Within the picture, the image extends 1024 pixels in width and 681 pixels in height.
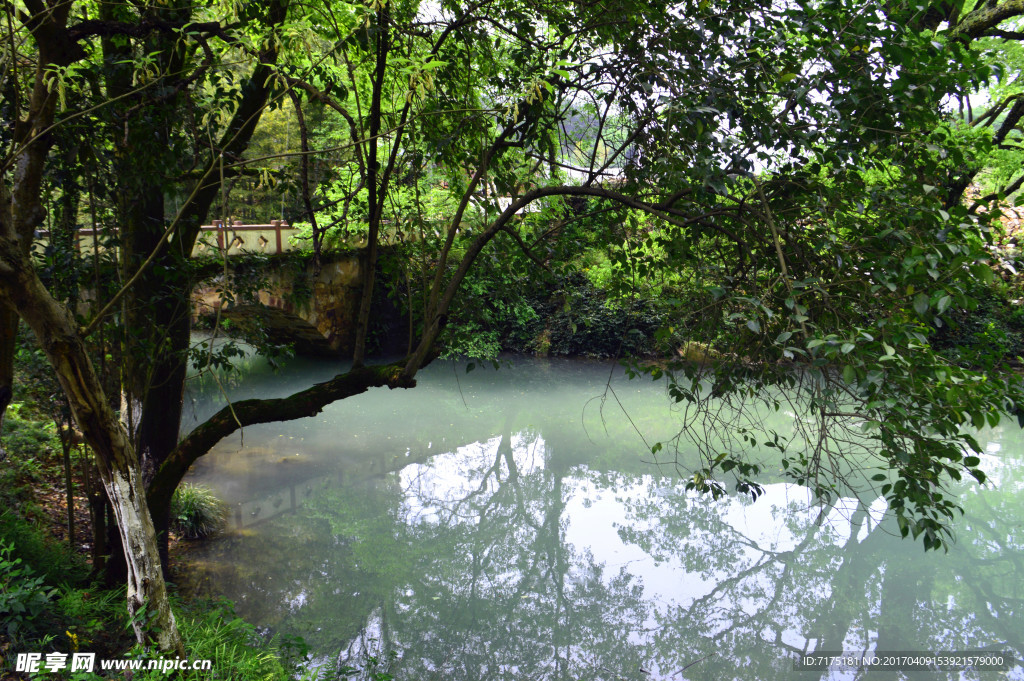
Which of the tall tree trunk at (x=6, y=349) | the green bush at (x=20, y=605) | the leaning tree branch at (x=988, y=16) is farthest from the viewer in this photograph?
the leaning tree branch at (x=988, y=16)

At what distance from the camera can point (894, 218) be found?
2.28 meters

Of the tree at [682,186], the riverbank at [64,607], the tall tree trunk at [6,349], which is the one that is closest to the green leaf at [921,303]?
the tree at [682,186]

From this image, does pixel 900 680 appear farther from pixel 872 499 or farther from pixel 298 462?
pixel 298 462

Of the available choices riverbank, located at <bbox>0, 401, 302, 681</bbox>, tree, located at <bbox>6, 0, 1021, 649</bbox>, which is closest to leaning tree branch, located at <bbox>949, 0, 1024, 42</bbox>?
tree, located at <bbox>6, 0, 1021, 649</bbox>

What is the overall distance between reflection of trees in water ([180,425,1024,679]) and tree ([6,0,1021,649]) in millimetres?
1358

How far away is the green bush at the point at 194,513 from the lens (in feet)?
16.1

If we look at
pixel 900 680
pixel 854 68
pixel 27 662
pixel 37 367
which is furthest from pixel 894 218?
pixel 37 367

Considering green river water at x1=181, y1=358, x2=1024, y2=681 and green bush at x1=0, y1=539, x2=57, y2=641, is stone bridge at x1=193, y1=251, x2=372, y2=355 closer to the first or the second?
green river water at x1=181, y1=358, x2=1024, y2=681

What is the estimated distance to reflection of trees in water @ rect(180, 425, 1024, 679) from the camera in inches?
153

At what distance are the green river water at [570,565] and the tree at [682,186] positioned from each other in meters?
0.83

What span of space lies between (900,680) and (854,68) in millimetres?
3236

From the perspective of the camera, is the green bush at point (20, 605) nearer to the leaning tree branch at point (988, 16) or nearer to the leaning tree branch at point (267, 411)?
the leaning tree branch at point (267, 411)

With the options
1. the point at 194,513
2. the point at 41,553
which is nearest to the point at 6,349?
the point at 41,553

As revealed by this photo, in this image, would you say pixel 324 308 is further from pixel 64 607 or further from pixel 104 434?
pixel 104 434
